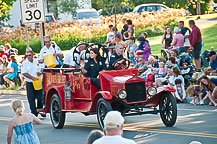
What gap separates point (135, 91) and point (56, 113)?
2646 mm

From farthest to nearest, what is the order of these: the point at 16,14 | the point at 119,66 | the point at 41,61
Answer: the point at 16,14, the point at 41,61, the point at 119,66

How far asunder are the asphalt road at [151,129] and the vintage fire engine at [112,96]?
0.41 meters

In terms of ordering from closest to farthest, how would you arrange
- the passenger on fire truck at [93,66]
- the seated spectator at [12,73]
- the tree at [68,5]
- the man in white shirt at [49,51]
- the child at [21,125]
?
1. the child at [21,125]
2. the passenger on fire truck at [93,66]
3. the man in white shirt at [49,51]
4. the seated spectator at [12,73]
5. the tree at [68,5]

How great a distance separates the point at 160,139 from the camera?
11.1 metres

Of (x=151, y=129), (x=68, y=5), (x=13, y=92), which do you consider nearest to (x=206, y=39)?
(x=13, y=92)

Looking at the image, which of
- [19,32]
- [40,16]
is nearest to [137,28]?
[19,32]

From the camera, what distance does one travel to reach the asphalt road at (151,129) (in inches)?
438

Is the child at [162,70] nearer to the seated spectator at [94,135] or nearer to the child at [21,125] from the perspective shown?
the child at [21,125]

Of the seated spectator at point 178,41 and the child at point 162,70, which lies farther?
the seated spectator at point 178,41

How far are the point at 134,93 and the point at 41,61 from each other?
15.7ft

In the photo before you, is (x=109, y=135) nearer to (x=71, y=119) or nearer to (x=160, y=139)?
(x=160, y=139)

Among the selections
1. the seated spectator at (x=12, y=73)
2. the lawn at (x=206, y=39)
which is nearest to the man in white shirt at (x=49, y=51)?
the seated spectator at (x=12, y=73)

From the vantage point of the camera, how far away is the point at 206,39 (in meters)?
32.0

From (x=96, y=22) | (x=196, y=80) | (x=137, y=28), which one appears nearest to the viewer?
(x=196, y=80)
